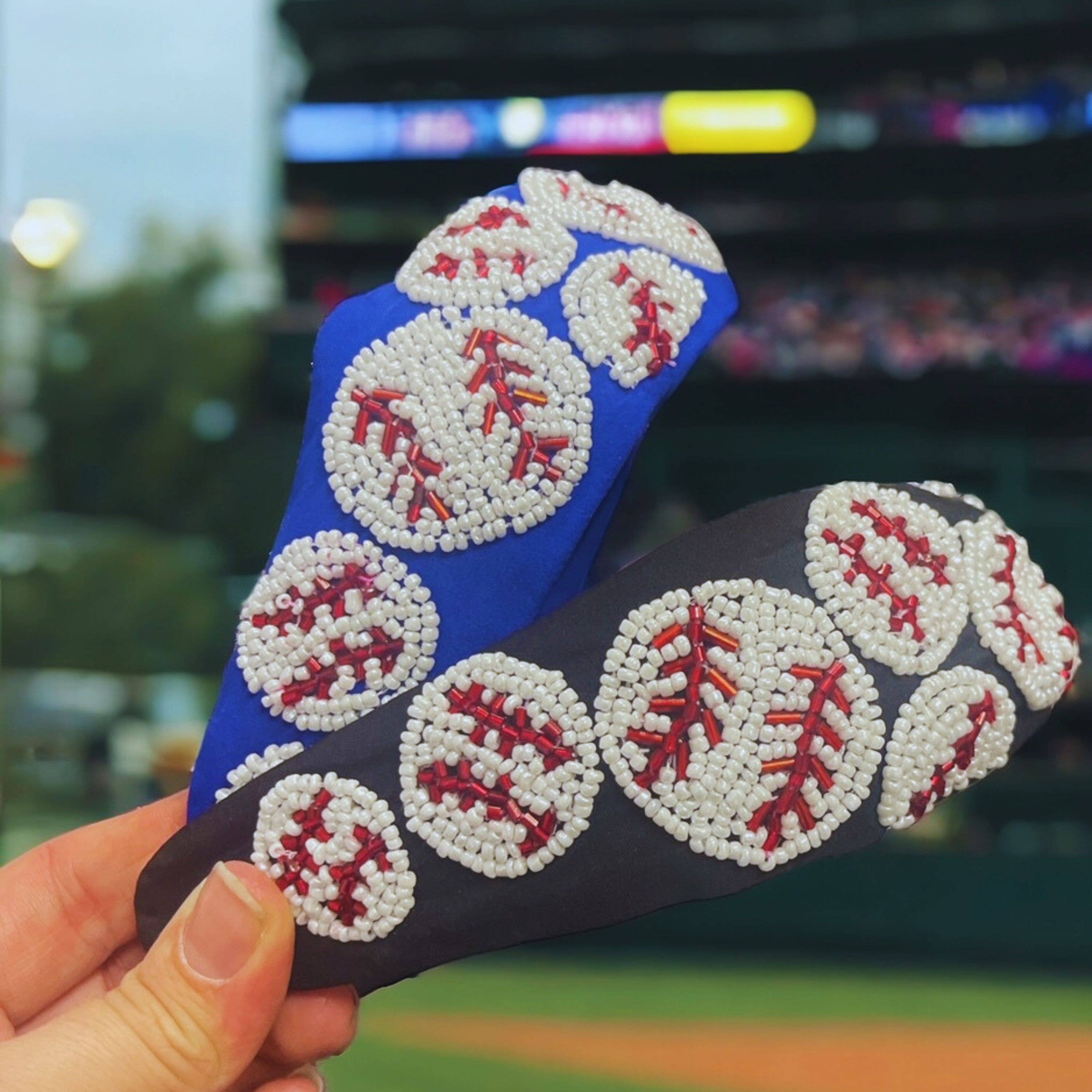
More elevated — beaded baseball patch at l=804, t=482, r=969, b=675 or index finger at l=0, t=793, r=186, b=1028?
beaded baseball patch at l=804, t=482, r=969, b=675

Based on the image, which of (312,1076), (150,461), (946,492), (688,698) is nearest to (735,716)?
(688,698)

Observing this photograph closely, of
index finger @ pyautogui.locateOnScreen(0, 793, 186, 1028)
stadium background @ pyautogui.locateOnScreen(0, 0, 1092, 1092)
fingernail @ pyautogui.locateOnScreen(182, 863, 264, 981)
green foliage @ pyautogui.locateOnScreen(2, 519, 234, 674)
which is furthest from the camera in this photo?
green foliage @ pyautogui.locateOnScreen(2, 519, 234, 674)

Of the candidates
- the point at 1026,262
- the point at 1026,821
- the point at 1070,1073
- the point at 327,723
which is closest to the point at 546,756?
the point at 327,723

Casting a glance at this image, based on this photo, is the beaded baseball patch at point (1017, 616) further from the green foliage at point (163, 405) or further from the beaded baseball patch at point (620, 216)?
the green foliage at point (163, 405)

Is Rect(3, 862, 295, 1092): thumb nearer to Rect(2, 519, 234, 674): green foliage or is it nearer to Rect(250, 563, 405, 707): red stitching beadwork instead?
Rect(250, 563, 405, 707): red stitching beadwork

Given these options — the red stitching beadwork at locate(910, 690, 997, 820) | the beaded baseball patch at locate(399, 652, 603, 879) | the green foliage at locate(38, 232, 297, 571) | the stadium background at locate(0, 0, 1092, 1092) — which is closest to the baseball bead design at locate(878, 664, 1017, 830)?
the red stitching beadwork at locate(910, 690, 997, 820)

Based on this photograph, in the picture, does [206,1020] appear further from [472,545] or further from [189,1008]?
[472,545]

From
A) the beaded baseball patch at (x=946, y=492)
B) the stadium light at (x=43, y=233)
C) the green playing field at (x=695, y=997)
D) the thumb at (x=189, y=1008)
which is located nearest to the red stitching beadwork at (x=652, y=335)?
the beaded baseball patch at (x=946, y=492)

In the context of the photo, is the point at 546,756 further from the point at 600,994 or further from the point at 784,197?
the point at 784,197

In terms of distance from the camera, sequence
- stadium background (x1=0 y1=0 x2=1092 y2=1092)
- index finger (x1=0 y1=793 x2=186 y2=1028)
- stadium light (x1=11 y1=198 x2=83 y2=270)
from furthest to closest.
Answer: stadium background (x1=0 y1=0 x2=1092 y2=1092) → stadium light (x1=11 y1=198 x2=83 y2=270) → index finger (x1=0 y1=793 x2=186 y2=1028)
